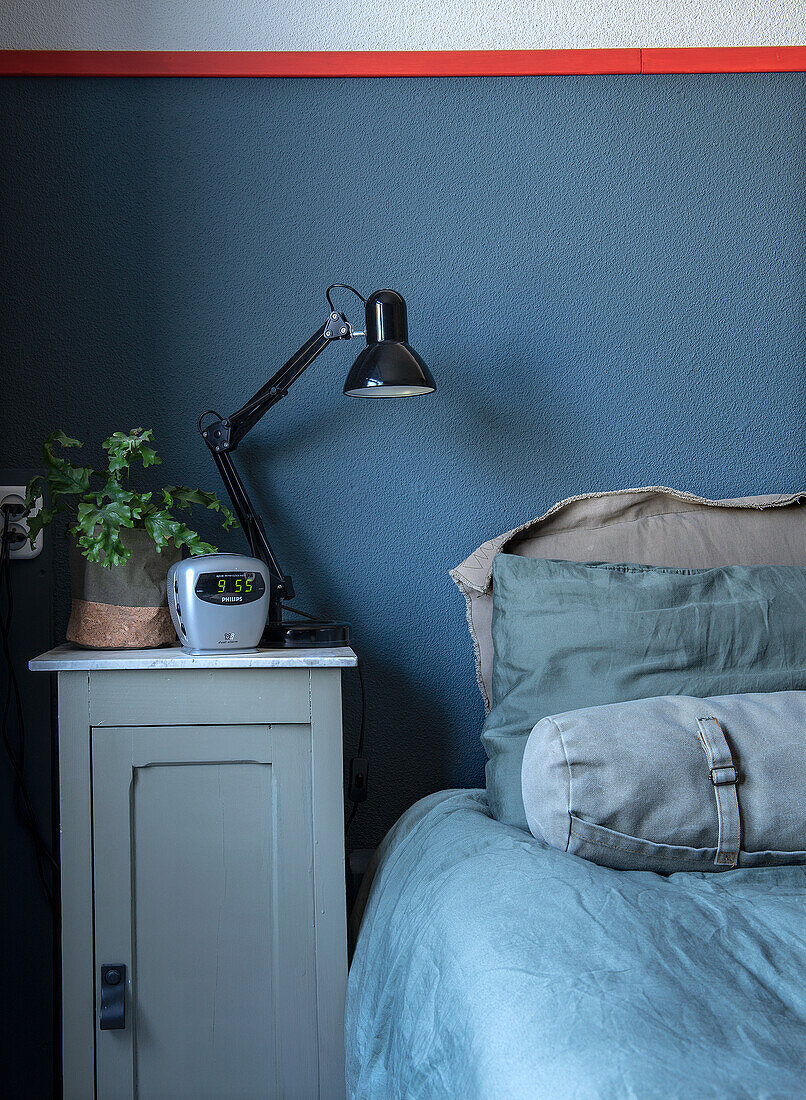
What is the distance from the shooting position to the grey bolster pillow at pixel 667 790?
1.01 meters

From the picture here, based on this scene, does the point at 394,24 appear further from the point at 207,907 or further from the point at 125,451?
the point at 207,907

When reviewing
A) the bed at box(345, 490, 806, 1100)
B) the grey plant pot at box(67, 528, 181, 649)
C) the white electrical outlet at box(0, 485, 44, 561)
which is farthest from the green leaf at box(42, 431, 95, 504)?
the bed at box(345, 490, 806, 1100)

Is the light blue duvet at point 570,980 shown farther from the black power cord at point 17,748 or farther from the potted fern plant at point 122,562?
the black power cord at point 17,748

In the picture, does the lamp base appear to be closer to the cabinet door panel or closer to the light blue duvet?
the cabinet door panel

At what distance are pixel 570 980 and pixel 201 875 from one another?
0.67 metres

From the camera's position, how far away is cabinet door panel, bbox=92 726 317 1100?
1.22 metres

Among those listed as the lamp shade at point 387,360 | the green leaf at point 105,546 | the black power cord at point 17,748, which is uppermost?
the lamp shade at point 387,360

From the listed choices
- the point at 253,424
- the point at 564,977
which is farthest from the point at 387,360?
the point at 564,977

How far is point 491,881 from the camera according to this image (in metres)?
0.96

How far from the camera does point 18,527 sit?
1.57 meters

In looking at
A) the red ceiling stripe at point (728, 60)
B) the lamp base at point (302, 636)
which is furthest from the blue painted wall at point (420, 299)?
the lamp base at point (302, 636)

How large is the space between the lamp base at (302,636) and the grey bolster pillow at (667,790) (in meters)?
0.43

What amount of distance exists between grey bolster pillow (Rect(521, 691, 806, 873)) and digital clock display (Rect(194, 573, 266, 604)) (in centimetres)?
48

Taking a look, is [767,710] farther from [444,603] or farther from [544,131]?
[544,131]
